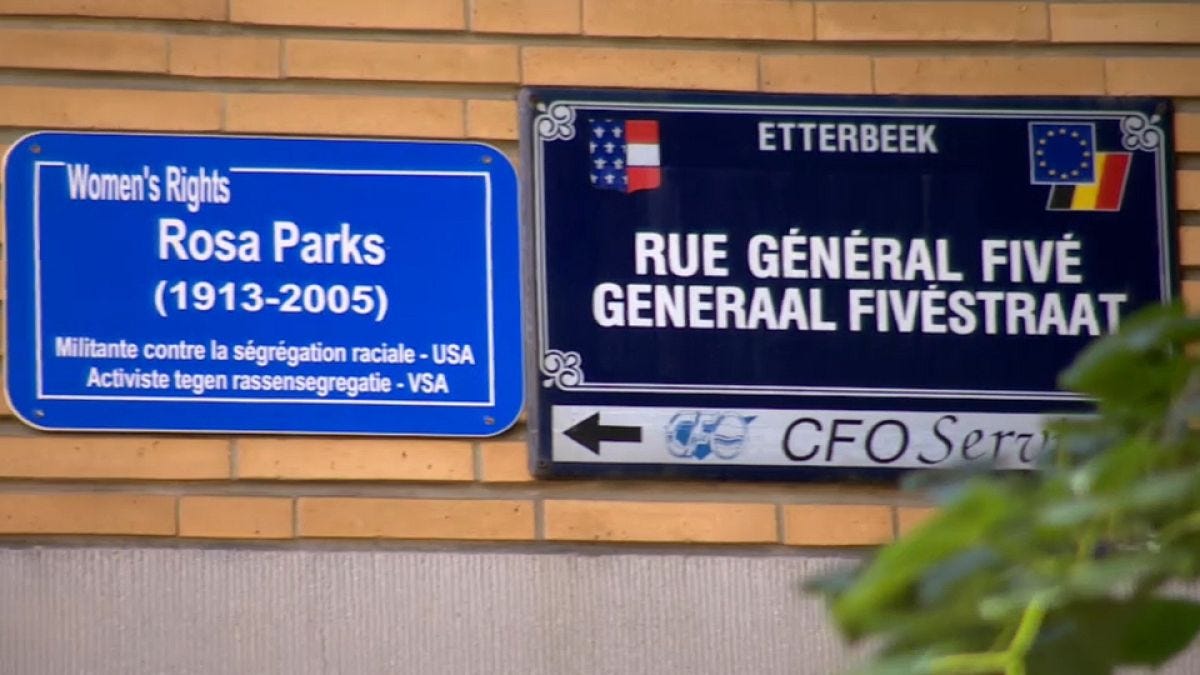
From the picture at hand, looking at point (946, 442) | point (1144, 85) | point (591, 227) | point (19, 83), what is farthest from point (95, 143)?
point (1144, 85)

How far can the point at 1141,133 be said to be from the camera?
146 inches

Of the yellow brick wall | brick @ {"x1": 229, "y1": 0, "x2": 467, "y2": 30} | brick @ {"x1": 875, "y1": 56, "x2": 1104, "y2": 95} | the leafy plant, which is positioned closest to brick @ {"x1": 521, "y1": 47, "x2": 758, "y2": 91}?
the yellow brick wall

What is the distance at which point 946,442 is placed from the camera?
3527 mm

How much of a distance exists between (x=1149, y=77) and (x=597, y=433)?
121cm

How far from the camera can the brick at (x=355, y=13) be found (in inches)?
137

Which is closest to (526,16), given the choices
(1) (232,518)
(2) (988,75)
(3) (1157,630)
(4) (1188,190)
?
(2) (988,75)

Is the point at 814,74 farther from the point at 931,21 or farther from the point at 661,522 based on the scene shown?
the point at 661,522

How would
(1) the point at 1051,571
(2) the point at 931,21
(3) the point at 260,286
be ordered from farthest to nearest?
(2) the point at 931,21 → (3) the point at 260,286 → (1) the point at 1051,571

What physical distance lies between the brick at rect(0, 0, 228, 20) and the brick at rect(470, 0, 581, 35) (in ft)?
1.44

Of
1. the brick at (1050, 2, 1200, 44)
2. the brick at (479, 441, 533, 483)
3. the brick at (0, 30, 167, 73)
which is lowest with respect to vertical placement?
the brick at (479, 441, 533, 483)

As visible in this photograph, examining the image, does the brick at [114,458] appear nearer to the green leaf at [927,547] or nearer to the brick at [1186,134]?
the brick at [1186,134]

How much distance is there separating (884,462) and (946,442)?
115 mm

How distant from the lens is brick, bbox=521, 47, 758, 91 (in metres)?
3.55

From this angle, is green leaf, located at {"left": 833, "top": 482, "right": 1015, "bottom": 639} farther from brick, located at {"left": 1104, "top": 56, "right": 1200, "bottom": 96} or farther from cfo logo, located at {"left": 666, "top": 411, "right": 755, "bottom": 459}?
brick, located at {"left": 1104, "top": 56, "right": 1200, "bottom": 96}
